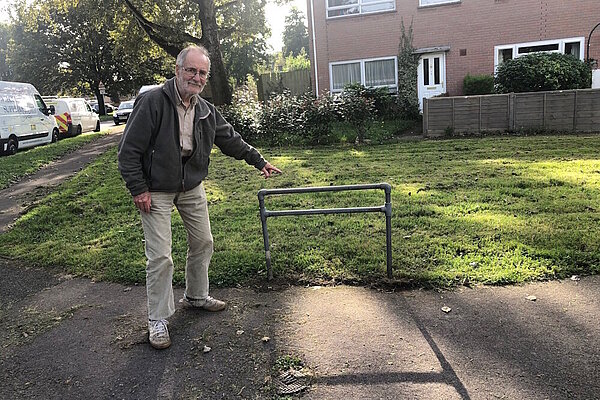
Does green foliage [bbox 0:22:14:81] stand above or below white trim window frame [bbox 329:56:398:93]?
above

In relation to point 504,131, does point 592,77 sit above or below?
above

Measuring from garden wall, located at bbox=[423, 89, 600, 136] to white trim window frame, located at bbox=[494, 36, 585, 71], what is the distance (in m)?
5.70

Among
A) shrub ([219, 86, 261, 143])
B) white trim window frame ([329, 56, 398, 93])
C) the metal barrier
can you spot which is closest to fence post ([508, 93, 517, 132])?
shrub ([219, 86, 261, 143])

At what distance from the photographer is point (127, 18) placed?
23000 mm

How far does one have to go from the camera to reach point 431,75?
21188mm

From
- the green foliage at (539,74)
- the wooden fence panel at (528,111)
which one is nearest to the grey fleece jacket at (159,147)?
the wooden fence panel at (528,111)

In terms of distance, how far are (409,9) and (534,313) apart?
62.4 feet

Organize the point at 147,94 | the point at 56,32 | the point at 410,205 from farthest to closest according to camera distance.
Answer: the point at 56,32
the point at 410,205
the point at 147,94

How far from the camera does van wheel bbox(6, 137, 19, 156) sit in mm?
17658

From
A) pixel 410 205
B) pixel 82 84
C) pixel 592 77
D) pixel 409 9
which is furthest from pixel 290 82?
pixel 82 84

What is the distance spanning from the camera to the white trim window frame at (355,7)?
2098cm

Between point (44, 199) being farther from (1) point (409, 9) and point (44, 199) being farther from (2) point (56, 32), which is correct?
(2) point (56, 32)

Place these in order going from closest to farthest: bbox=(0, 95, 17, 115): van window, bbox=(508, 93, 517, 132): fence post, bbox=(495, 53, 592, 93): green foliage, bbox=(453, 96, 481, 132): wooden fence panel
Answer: bbox=(508, 93, 517, 132): fence post
bbox=(453, 96, 481, 132): wooden fence panel
bbox=(495, 53, 592, 93): green foliage
bbox=(0, 95, 17, 115): van window

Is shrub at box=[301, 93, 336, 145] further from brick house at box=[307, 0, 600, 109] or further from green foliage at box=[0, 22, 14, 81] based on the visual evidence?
green foliage at box=[0, 22, 14, 81]
